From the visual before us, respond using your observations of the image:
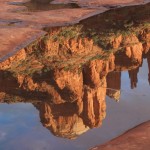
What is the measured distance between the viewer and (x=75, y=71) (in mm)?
9086

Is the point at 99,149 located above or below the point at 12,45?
below

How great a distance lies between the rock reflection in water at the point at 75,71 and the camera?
7.14 m

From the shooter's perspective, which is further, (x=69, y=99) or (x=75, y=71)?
(x=75, y=71)

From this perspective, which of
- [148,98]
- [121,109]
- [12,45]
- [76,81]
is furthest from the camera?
[12,45]

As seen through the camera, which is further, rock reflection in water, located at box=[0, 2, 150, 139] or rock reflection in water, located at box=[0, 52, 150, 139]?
rock reflection in water, located at box=[0, 2, 150, 139]

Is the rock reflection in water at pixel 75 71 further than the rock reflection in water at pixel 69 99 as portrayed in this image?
Yes

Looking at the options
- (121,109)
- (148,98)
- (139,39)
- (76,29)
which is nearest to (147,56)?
(139,39)

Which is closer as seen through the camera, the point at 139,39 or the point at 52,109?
the point at 52,109

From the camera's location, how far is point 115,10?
51.7 ft

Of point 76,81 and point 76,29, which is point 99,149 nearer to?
point 76,81

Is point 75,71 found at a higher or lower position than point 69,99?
higher

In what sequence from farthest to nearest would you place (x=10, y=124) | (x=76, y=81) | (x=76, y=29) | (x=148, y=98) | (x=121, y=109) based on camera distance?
1. (x=76, y=29)
2. (x=76, y=81)
3. (x=148, y=98)
4. (x=121, y=109)
5. (x=10, y=124)

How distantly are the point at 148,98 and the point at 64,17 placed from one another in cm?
704

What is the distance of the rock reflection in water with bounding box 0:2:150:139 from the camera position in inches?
281
